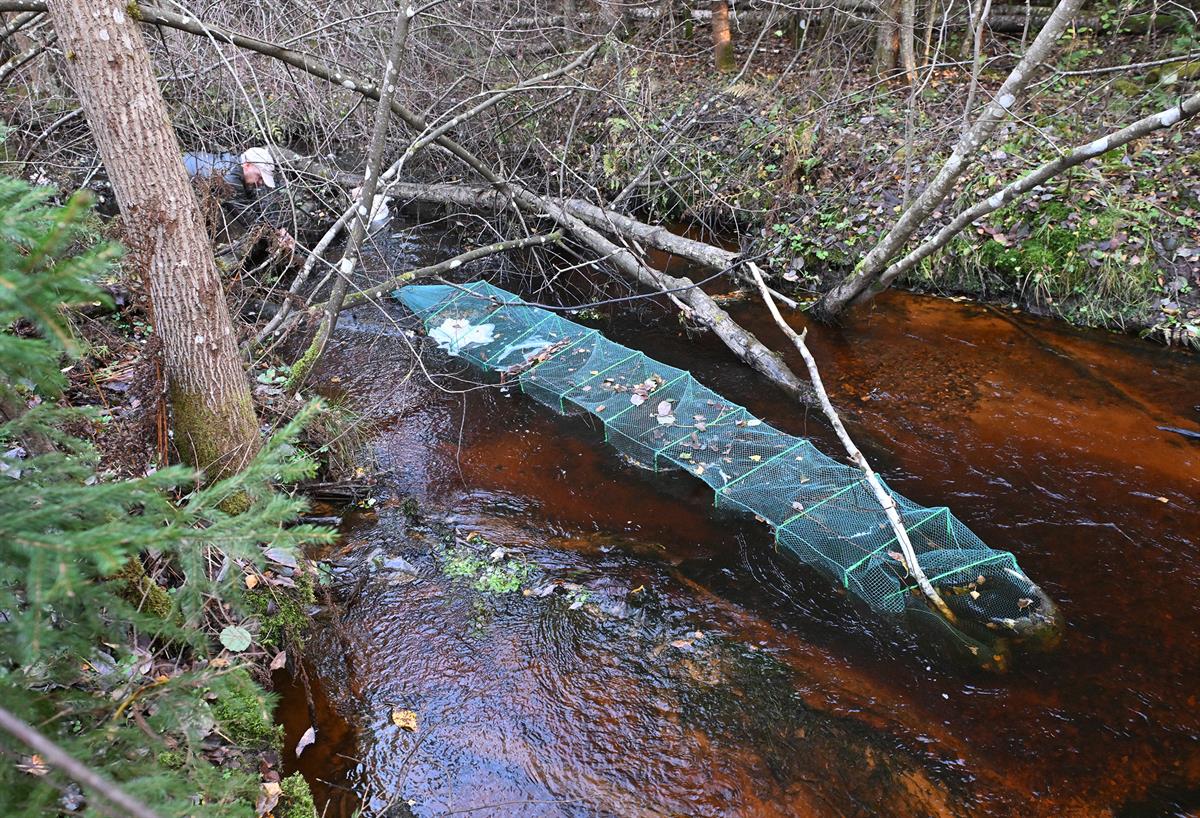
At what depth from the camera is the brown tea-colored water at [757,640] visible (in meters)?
3.67

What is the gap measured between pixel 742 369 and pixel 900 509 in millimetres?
2818

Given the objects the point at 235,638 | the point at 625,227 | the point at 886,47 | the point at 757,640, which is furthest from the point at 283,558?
the point at 886,47

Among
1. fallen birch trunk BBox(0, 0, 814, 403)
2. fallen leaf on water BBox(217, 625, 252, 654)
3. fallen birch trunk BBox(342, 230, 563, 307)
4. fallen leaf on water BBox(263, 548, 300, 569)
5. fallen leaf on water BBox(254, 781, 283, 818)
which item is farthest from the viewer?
fallen birch trunk BBox(342, 230, 563, 307)

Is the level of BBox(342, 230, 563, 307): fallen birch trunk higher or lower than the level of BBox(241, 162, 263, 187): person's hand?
lower

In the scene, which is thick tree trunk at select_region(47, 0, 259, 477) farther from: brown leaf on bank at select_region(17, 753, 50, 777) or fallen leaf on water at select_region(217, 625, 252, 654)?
brown leaf on bank at select_region(17, 753, 50, 777)

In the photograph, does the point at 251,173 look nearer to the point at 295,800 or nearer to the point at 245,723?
the point at 245,723

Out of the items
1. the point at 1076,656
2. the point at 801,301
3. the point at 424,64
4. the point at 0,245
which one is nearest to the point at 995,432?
the point at 1076,656

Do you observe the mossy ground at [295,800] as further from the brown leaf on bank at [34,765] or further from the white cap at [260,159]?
the white cap at [260,159]

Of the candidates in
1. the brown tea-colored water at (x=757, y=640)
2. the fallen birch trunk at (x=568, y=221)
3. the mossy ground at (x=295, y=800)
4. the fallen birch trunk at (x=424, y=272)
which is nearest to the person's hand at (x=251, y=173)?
the fallen birch trunk at (x=568, y=221)

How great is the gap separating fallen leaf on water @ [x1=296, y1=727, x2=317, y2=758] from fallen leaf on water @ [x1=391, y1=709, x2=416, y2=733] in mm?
399

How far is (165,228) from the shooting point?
12.2ft

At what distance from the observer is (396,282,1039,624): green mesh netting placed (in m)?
4.64

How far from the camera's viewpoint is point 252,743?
3.45 meters

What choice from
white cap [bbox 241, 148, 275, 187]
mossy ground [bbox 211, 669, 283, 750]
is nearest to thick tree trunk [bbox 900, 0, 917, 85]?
white cap [bbox 241, 148, 275, 187]
